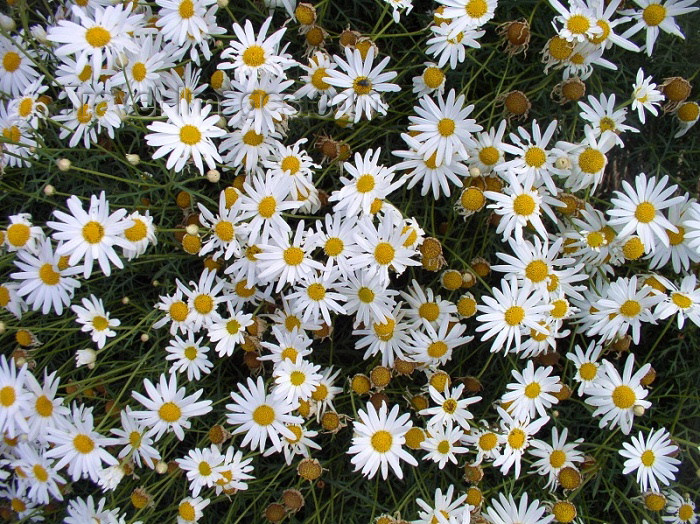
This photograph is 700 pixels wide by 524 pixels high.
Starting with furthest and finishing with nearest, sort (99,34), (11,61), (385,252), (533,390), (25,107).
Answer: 1. (11,61)
2. (25,107)
3. (533,390)
4. (99,34)
5. (385,252)

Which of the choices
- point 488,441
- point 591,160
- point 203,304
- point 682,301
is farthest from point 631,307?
point 203,304

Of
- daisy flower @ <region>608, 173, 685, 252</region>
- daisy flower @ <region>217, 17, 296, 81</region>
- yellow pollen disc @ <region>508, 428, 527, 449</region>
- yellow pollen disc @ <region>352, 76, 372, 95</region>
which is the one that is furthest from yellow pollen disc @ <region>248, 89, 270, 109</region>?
yellow pollen disc @ <region>508, 428, 527, 449</region>

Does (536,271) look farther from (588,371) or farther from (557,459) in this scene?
(557,459)

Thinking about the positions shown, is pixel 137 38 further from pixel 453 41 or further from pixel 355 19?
pixel 453 41

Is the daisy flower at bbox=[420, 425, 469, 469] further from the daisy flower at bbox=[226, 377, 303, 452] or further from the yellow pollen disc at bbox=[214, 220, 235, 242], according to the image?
the yellow pollen disc at bbox=[214, 220, 235, 242]

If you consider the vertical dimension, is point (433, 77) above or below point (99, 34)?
above
